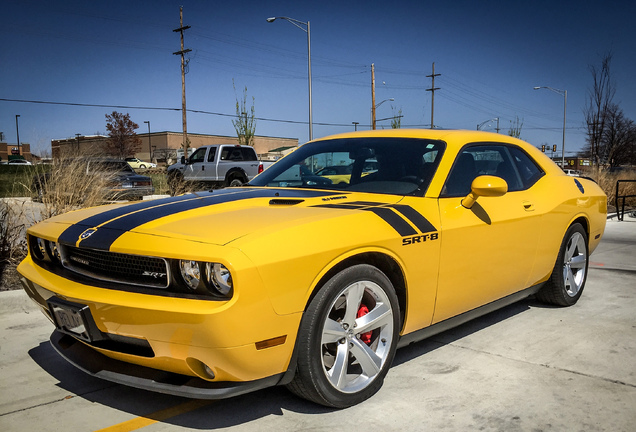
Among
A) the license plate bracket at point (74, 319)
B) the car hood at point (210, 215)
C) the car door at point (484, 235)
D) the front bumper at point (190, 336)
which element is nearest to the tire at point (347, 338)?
the front bumper at point (190, 336)

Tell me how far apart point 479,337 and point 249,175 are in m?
16.4

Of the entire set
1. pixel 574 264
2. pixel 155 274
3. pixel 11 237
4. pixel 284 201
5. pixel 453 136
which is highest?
pixel 453 136

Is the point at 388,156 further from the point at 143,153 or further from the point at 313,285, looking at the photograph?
the point at 143,153

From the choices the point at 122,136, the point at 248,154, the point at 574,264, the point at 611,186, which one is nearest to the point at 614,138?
the point at 611,186

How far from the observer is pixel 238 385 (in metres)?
2.46

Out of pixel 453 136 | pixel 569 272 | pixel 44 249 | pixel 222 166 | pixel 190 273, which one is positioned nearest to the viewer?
pixel 190 273

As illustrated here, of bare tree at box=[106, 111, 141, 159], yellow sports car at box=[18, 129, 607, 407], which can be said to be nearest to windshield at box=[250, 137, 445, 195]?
yellow sports car at box=[18, 129, 607, 407]

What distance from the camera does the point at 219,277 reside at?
92.5 inches

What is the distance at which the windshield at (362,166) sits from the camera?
3561mm

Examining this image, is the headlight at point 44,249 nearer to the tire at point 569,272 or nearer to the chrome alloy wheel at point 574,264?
the tire at point 569,272

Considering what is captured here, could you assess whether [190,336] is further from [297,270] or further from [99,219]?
[99,219]

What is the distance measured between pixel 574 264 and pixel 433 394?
2.44m

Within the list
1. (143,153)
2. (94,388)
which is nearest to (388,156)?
(94,388)

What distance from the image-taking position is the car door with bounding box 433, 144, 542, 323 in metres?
3.33
